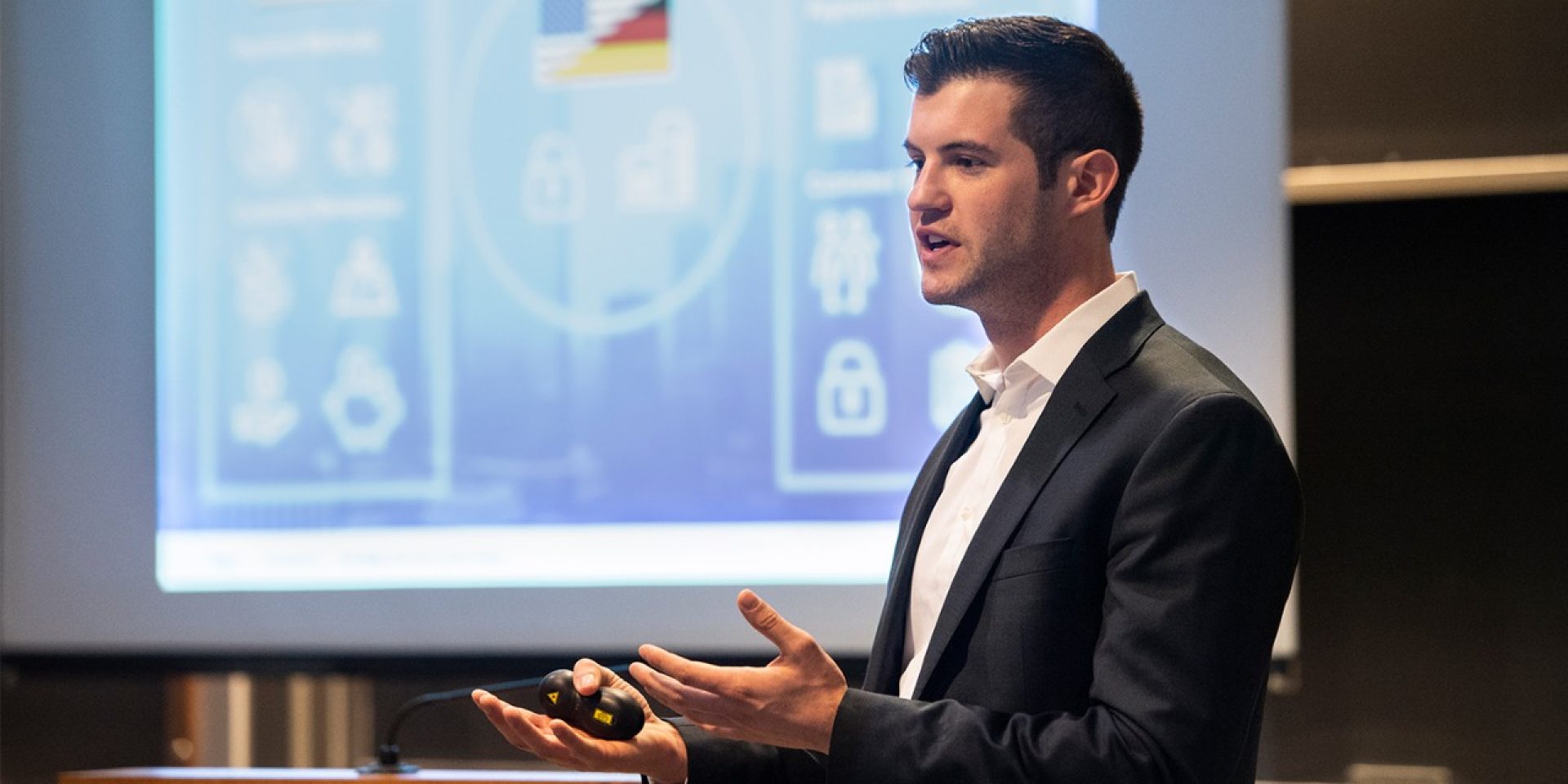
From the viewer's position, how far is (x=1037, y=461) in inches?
61.1

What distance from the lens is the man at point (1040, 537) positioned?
1360 millimetres

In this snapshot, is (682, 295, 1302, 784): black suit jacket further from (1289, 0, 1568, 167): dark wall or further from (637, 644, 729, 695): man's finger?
(1289, 0, 1568, 167): dark wall

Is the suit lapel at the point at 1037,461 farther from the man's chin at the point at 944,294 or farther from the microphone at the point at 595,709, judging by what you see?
the microphone at the point at 595,709

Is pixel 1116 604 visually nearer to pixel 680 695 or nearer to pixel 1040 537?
pixel 1040 537

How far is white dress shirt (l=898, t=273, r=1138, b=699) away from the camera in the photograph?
1.65 metres

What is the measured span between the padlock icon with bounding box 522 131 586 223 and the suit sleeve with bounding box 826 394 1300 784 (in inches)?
81.2

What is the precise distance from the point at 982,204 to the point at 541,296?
1.80 metres

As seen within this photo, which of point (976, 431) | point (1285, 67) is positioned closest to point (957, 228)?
point (976, 431)

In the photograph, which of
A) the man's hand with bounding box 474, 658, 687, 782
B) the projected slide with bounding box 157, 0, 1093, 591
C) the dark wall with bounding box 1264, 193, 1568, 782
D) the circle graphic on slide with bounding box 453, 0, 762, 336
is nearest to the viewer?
the man's hand with bounding box 474, 658, 687, 782

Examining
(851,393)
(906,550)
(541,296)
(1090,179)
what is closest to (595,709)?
(906,550)

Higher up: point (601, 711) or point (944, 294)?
point (944, 294)

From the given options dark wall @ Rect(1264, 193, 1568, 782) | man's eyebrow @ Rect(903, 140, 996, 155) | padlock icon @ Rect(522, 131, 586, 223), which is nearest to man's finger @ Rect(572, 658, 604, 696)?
man's eyebrow @ Rect(903, 140, 996, 155)

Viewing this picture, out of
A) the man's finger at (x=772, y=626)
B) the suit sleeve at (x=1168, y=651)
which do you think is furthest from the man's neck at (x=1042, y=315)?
the man's finger at (x=772, y=626)

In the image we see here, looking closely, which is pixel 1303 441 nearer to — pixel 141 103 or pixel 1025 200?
pixel 1025 200
